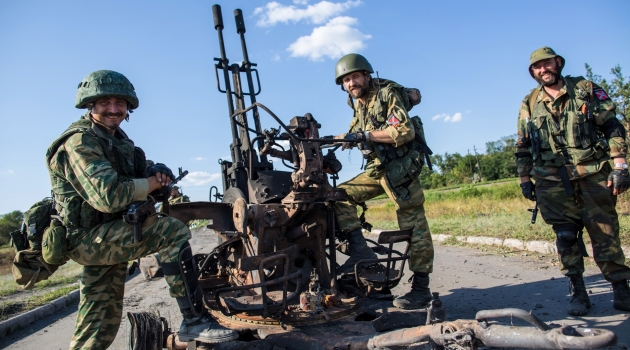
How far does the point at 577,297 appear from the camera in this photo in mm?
4426

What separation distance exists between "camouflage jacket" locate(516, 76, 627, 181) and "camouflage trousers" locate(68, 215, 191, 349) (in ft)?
11.9

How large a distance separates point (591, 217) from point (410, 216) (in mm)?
1746

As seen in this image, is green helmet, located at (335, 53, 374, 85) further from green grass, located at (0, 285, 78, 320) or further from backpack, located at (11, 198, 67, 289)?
green grass, located at (0, 285, 78, 320)

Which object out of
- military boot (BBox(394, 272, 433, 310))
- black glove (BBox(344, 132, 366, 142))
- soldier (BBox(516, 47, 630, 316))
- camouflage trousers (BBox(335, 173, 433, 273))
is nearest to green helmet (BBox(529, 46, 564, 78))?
soldier (BBox(516, 47, 630, 316))

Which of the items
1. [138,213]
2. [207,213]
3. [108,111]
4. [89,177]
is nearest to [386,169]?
[207,213]

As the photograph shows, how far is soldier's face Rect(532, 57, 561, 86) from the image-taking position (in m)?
4.71

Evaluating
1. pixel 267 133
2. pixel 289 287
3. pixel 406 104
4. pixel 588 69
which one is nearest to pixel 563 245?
pixel 406 104

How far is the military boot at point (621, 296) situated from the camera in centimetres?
425

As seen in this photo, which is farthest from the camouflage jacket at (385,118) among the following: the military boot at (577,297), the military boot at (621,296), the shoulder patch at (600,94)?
the military boot at (621,296)

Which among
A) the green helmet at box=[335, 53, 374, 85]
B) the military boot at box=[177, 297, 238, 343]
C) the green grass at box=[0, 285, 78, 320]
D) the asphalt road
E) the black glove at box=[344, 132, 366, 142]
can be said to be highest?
the green helmet at box=[335, 53, 374, 85]

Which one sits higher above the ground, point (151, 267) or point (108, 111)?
point (108, 111)

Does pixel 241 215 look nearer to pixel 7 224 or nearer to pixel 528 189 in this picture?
pixel 528 189

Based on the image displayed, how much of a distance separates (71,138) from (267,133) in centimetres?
162

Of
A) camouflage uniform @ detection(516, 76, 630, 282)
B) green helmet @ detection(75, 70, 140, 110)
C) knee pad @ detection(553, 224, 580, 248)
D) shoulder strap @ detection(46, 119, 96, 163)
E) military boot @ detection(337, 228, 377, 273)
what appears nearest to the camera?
shoulder strap @ detection(46, 119, 96, 163)
